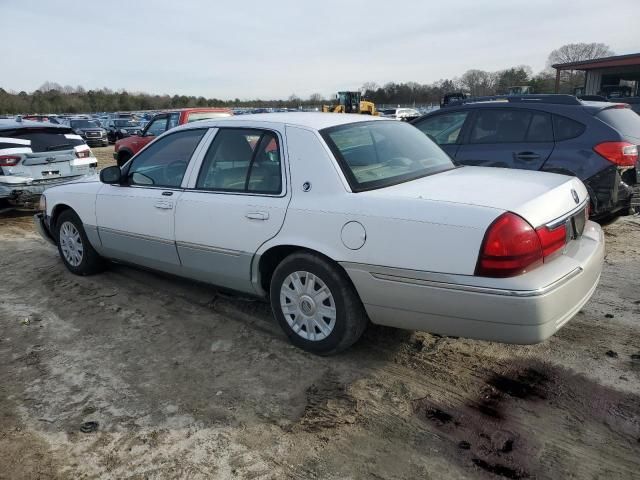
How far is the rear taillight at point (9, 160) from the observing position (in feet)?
26.7

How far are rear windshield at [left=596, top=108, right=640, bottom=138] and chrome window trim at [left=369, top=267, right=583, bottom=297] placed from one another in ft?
10.9

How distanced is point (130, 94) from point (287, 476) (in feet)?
280

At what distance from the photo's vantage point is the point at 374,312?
10.5ft

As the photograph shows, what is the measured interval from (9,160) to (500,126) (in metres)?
7.39

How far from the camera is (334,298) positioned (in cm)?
330

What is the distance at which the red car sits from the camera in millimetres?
11125

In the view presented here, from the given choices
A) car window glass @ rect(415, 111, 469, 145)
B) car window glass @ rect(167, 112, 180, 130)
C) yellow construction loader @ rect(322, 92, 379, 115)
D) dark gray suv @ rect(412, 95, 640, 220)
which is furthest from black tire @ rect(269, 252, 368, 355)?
yellow construction loader @ rect(322, 92, 379, 115)

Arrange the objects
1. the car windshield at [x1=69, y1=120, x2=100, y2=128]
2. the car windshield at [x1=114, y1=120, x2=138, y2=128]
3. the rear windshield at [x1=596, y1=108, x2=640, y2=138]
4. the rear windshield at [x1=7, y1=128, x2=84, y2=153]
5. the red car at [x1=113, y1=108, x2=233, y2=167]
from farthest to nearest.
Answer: the car windshield at [x1=114, y1=120, x2=138, y2=128], the car windshield at [x1=69, y1=120, x2=100, y2=128], the red car at [x1=113, y1=108, x2=233, y2=167], the rear windshield at [x1=7, y1=128, x2=84, y2=153], the rear windshield at [x1=596, y1=108, x2=640, y2=138]

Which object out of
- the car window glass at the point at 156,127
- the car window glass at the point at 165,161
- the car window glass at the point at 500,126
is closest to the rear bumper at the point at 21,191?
the car window glass at the point at 156,127

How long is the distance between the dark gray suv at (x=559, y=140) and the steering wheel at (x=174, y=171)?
8.74 ft

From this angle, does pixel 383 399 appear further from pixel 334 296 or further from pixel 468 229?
pixel 468 229

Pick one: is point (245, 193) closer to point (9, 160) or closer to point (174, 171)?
point (174, 171)

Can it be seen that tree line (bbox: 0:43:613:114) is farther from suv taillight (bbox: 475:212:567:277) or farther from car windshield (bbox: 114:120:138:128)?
suv taillight (bbox: 475:212:567:277)

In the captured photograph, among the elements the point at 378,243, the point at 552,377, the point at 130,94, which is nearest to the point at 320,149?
the point at 378,243
